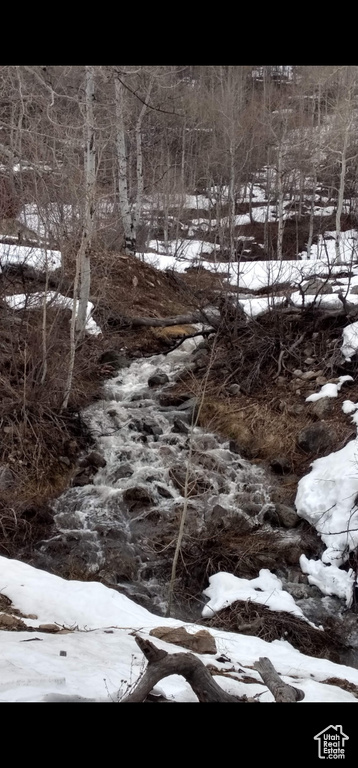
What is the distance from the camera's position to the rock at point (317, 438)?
804 centimetres

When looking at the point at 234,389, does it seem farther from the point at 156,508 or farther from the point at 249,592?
the point at 249,592

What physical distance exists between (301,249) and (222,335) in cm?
2052

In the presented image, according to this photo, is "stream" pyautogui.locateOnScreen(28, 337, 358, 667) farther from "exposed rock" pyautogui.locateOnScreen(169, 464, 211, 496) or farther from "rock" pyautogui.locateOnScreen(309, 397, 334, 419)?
"rock" pyautogui.locateOnScreen(309, 397, 334, 419)

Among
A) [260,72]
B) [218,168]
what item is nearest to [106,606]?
[218,168]

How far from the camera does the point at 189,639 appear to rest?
186 inches

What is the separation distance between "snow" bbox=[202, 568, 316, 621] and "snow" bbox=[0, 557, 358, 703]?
0.20 ft

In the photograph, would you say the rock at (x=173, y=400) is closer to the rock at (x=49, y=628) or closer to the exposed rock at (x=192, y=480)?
the exposed rock at (x=192, y=480)

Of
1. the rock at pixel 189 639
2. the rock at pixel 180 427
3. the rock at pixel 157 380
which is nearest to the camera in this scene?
the rock at pixel 189 639

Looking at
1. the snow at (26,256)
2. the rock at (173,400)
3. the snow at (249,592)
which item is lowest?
the snow at (249,592)

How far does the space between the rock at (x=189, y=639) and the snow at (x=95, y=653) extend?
93 millimetres
